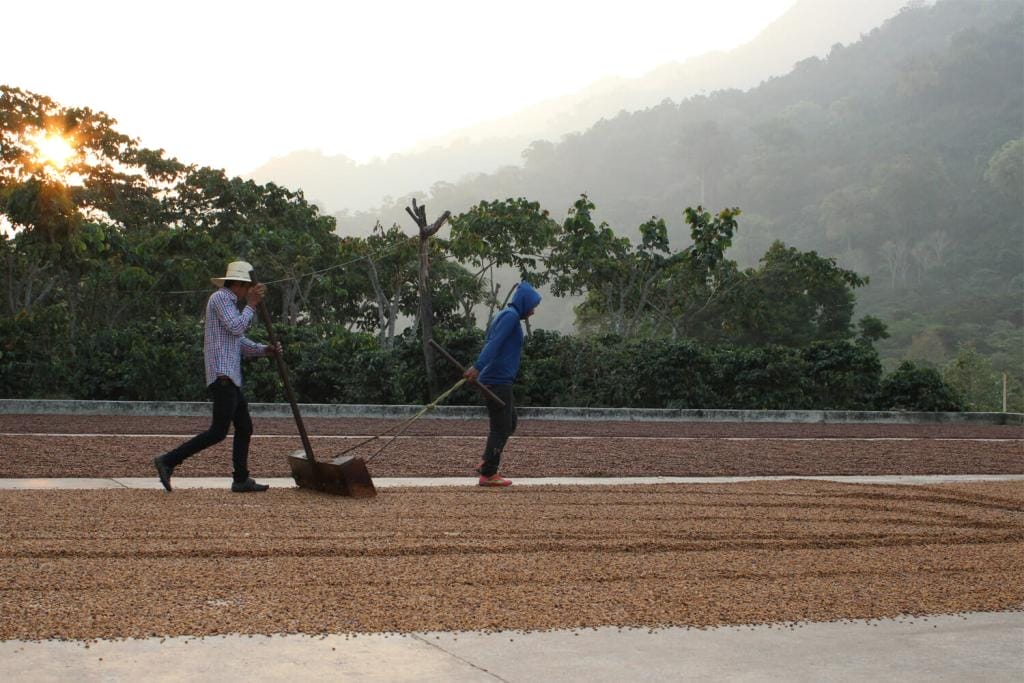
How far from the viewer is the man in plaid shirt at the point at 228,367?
8.66 meters

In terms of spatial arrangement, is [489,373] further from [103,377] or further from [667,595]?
[103,377]

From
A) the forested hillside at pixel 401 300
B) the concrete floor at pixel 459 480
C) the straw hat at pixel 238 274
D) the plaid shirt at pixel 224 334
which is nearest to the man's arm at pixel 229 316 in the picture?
the plaid shirt at pixel 224 334

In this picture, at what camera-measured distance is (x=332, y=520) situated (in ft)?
24.1

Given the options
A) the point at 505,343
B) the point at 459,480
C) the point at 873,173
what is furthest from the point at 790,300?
the point at 873,173

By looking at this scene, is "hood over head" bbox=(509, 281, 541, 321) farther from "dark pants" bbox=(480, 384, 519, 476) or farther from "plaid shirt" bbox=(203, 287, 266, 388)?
"plaid shirt" bbox=(203, 287, 266, 388)

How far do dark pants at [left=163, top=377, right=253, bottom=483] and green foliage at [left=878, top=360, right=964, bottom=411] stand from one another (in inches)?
669

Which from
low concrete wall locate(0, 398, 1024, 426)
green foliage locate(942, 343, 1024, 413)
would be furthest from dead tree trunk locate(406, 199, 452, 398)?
green foliage locate(942, 343, 1024, 413)

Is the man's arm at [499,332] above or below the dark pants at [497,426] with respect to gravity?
above

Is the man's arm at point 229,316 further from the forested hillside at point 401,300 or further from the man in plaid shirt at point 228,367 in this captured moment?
the forested hillside at point 401,300

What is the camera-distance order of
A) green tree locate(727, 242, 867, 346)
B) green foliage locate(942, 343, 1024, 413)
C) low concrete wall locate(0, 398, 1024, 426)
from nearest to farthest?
low concrete wall locate(0, 398, 1024, 426), green tree locate(727, 242, 867, 346), green foliage locate(942, 343, 1024, 413)

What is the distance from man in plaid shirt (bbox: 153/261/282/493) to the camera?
341 inches

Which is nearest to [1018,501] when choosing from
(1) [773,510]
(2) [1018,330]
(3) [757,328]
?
(1) [773,510]

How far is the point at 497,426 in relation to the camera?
9805 mm

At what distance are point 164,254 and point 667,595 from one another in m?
27.9
